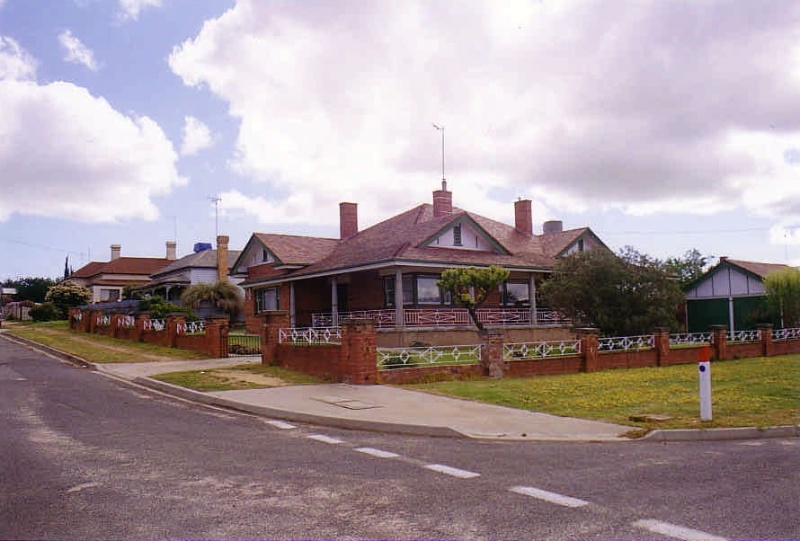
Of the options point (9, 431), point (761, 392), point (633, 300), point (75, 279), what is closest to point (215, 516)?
point (9, 431)

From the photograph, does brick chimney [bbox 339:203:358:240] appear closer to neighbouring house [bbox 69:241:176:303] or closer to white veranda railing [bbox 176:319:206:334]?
white veranda railing [bbox 176:319:206:334]

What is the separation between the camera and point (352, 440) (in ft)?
32.7

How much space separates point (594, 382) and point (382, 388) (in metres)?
5.27

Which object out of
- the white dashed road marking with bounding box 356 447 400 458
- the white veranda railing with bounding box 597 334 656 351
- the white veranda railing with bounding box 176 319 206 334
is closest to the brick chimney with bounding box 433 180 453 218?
the white veranda railing with bounding box 176 319 206 334

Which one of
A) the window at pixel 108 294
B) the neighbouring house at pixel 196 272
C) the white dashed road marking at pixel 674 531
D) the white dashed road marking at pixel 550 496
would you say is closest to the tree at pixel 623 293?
the white dashed road marking at pixel 550 496

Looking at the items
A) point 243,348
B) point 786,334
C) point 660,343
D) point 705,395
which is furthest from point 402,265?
point 705,395

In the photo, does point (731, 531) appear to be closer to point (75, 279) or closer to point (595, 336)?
point (595, 336)

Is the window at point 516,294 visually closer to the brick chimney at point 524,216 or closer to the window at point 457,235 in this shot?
the window at point 457,235

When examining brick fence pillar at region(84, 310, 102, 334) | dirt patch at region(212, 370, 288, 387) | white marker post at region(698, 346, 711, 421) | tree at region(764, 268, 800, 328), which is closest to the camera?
white marker post at region(698, 346, 711, 421)

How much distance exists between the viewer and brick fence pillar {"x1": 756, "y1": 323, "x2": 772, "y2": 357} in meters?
27.1

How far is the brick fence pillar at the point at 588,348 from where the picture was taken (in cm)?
2037

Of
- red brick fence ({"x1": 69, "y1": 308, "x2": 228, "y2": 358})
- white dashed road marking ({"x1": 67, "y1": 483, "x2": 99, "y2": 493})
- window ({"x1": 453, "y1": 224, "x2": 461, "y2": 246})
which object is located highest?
window ({"x1": 453, "y1": 224, "x2": 461, "y2": 246})

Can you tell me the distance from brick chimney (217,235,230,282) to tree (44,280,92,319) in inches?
500

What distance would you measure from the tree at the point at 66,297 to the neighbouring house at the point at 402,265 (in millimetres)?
22151
